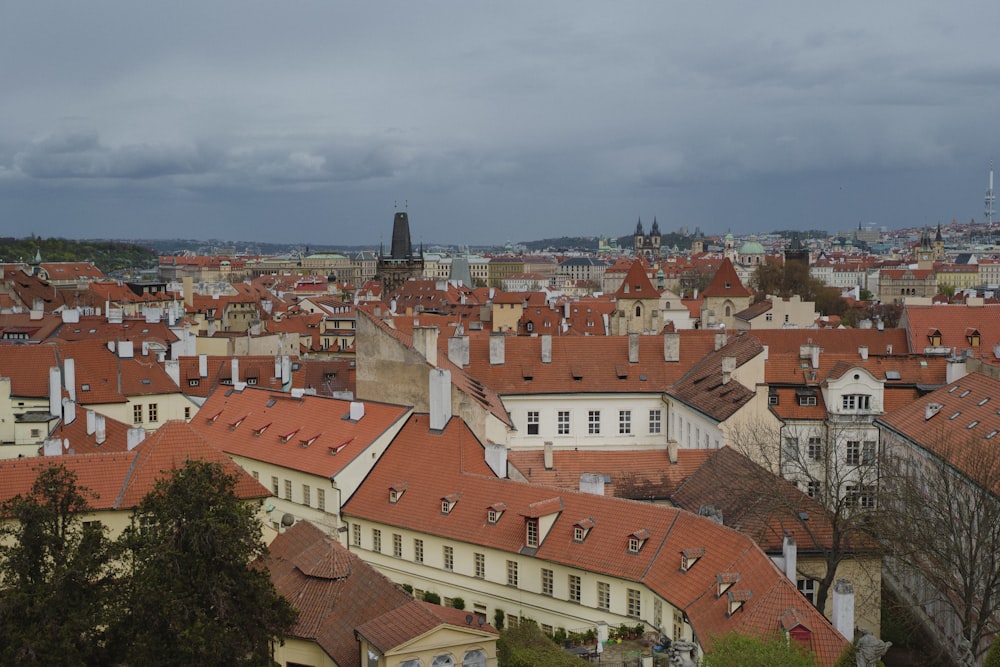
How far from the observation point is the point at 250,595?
89.5 ft

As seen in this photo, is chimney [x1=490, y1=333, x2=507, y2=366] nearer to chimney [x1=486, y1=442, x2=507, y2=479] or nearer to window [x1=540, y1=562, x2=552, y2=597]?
chimney [x1=486, y1=442, x2=507, y2=479]

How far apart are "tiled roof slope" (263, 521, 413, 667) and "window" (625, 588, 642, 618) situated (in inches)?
308

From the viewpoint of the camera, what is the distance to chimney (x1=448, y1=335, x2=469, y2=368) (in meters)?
64.2

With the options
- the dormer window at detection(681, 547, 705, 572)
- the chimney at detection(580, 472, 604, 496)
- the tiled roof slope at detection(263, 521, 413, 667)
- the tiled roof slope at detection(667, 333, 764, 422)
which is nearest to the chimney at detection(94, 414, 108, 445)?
the tiled roof slope at detection(263, 521, 413, 667)

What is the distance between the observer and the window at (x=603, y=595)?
36.7 metres

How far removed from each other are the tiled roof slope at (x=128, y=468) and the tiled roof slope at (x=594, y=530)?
6.24 m

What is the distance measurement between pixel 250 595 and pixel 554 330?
80204 mm

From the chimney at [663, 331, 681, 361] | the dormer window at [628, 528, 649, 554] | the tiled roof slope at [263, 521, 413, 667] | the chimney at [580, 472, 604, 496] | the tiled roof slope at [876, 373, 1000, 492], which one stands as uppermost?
the chimney at [663, 331, 681, 361]

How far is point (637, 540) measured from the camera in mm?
36625

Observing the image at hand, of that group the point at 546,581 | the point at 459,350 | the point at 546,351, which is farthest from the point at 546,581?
the point at 546,351

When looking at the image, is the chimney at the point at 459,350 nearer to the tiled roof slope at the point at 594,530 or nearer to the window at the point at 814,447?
the tiled roof slope at the point at 594,530

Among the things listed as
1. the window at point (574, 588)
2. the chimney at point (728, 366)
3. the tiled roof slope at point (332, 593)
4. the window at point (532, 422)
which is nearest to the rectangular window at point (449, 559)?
the window at point (574, 588)

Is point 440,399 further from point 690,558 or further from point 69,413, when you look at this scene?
point 69,413

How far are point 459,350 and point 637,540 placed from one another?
29.3 metres
